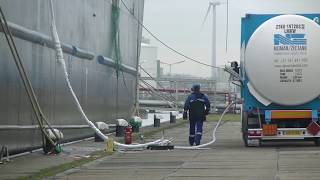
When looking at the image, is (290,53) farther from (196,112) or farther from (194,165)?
(194,165)

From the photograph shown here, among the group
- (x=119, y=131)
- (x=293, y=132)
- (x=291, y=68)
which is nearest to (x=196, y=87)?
(x=291, y=68)

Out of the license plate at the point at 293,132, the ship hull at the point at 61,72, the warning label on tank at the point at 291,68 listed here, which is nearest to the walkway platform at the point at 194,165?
the license plate at the point at 293,132

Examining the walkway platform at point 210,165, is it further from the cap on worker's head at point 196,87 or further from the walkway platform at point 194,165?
the cap on worker's head at point 196,87

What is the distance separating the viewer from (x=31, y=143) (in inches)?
611

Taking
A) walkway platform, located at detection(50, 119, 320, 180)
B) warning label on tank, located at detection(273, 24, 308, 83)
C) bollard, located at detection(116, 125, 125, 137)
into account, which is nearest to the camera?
walkway platform, located at detection(50, 119, 320, 180)

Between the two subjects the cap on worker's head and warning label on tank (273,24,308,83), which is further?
the cap on worker's head

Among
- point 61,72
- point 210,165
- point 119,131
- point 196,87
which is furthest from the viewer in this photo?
point 119,131

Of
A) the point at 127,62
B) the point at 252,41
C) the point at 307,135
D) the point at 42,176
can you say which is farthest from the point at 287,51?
the point at 127,62

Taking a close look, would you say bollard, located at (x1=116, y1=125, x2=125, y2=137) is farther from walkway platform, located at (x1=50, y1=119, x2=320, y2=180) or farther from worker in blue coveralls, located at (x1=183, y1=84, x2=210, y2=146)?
walkway platform, located at (x1=50, y1=119, x2=320, y2=180)

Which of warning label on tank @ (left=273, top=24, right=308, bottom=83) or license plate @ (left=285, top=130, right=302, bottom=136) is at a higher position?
warning label on tank @ (left=273, top=24, right=308, bottom=83)

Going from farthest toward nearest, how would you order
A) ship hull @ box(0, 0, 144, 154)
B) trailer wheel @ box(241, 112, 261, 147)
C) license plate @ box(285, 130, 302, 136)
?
1. trailer wheel @ box(241, 112, 261, 147)
2. license plate @ box(285, 130, 302, 136)
3. ship hull @ box(0, 0, 144, 154)

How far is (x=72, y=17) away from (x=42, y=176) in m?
8.89

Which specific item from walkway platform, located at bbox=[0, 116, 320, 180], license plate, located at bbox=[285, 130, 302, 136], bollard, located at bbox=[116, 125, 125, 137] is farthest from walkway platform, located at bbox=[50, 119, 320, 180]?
bollard, located at bbox=[116, 125, 125, 137]

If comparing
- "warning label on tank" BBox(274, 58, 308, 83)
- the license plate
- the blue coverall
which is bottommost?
the license plate
